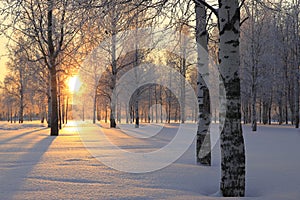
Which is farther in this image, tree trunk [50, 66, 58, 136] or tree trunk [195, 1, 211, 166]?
tree trunk [50, 66, 58, 136]

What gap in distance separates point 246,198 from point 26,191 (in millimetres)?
3198

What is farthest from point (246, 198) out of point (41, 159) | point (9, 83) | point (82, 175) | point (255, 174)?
point (9, 83)

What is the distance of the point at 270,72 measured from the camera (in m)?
32.2

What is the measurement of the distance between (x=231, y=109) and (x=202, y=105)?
3.02m

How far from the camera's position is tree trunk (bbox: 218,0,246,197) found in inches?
183

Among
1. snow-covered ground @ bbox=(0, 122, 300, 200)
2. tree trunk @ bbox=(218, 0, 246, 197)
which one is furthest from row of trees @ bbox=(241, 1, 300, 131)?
tree trunk @ bbox=(218, 0, 246, 197)

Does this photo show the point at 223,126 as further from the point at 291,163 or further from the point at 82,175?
the point at 291,163

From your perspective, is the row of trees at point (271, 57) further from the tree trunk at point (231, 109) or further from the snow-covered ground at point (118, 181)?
the tree trunk at point (231, 109)

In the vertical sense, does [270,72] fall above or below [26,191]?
above

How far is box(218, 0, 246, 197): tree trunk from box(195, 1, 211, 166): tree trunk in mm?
2757

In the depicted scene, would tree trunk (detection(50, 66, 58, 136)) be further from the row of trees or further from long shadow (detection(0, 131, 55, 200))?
the row of trees

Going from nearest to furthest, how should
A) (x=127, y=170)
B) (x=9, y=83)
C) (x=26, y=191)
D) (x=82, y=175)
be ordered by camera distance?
(x=26, y=191) → (x=82, y=175) → (x=127, y=170) → (x=9, y=83)

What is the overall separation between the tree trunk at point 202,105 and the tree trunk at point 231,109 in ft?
9.05

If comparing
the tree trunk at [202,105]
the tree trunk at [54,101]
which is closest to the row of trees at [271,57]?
the tree trunk at [54,101]
